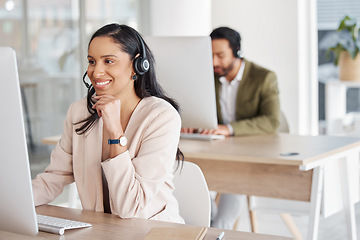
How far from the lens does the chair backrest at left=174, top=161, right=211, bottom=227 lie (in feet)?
5.65

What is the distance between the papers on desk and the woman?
23 centimetres

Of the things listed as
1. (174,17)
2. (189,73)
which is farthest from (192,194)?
(174,17)

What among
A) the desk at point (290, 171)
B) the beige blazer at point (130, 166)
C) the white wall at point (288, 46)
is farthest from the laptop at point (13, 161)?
the white wall at point (288, 46)

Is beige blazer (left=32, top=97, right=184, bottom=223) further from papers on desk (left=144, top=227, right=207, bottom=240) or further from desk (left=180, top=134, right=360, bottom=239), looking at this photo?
desk (left=180, top=134, right=360, bottom=239)

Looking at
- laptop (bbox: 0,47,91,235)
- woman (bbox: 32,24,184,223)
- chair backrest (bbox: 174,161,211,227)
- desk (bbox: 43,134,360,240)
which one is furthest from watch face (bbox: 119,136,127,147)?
desk (bbox: 43,134,360,240)

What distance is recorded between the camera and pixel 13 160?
105 centimetres

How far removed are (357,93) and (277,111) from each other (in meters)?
2.66

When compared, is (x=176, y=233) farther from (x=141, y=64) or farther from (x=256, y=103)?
(x=256, y=103)

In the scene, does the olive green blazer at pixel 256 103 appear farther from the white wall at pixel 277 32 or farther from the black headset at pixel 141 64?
the white wall at pixel 277 32

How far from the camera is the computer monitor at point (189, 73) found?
2.38 metres

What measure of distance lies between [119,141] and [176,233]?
0.36 m

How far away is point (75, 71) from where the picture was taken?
392 cm

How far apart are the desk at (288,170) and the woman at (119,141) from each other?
66 centimetres

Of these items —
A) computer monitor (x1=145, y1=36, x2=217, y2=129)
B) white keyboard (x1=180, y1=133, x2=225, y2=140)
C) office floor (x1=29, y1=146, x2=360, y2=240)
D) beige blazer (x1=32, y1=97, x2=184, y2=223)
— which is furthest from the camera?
office floor (x1=29, y1=146, x2=360, y2=240)
